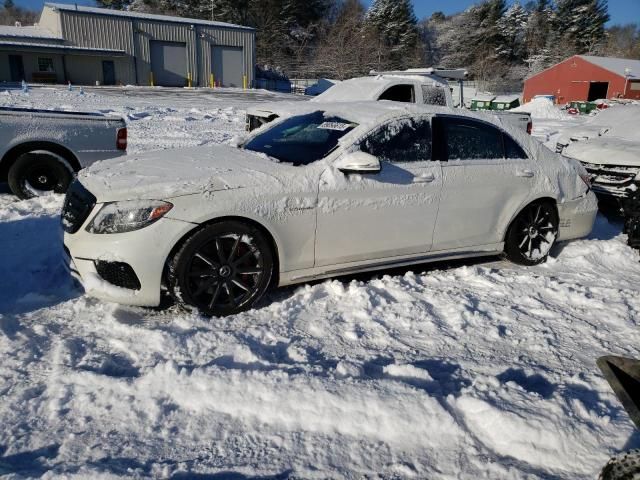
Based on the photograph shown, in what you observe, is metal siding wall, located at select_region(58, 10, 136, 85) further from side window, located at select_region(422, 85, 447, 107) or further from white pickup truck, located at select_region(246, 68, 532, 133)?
side window, located at select_region(422, 85, 447, 107)

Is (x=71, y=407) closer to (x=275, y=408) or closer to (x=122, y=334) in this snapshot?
(x=122, y=334)

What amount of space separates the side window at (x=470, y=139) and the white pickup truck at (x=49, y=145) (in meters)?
4.31

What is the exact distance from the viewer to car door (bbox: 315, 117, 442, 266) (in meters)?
4.03

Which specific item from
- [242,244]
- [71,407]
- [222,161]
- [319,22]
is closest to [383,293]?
[242,244]

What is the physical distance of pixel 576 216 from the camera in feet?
17.8

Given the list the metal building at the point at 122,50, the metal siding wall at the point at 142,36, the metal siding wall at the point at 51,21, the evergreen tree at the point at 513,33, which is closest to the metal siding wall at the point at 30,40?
the metal building at the point at 122,50

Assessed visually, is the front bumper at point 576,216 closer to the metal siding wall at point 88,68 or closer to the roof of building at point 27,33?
the metal siding wall at point 88,68

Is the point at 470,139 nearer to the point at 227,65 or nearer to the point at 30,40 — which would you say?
the point at 30,40

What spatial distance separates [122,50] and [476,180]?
38410mm

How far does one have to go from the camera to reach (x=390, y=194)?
424cm

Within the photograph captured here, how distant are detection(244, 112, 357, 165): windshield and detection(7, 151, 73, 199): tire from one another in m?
3.17

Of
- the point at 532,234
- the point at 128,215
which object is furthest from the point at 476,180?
the point at 128,215

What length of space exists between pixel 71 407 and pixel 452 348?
232cm

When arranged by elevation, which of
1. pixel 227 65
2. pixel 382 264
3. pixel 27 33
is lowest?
pixel 382 264
